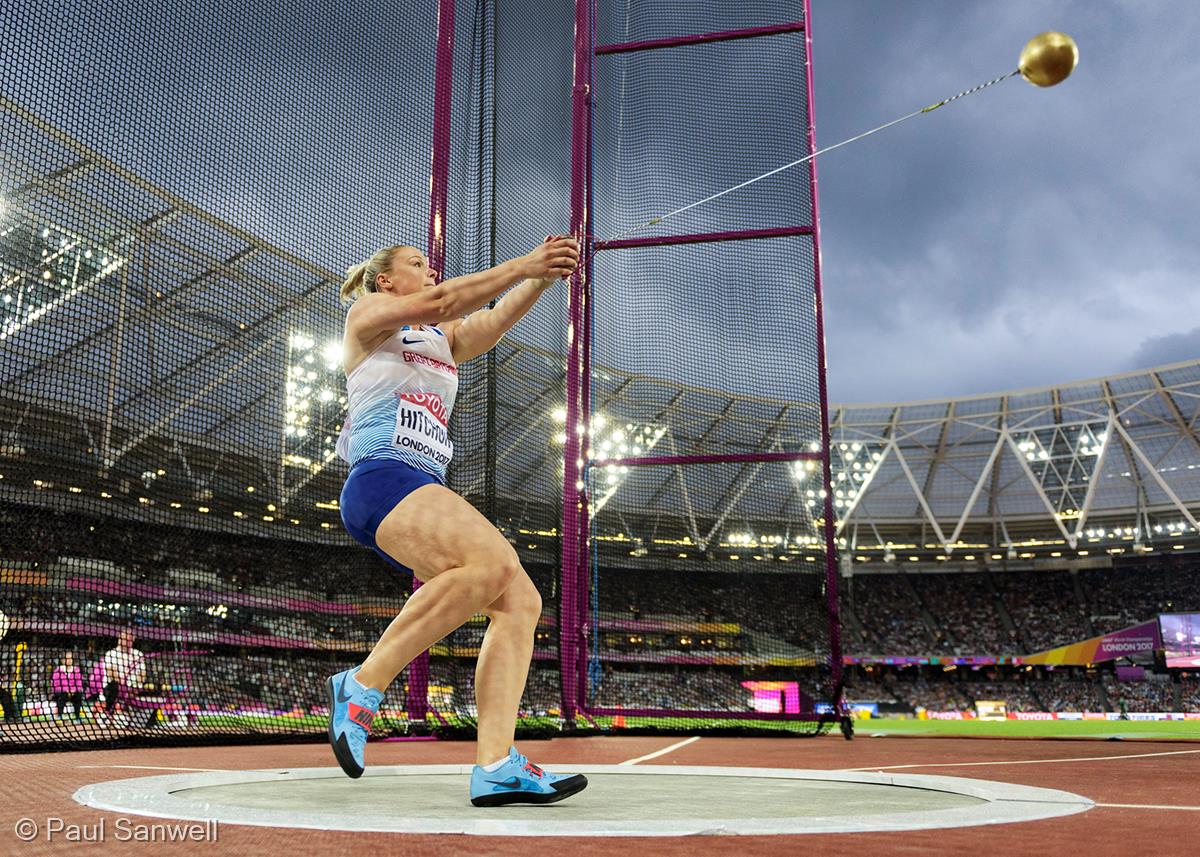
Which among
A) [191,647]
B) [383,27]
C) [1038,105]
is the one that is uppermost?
[1038,105]

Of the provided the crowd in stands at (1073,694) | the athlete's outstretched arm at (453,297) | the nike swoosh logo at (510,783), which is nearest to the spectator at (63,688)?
the athlete's outstretched arm at (453,297)

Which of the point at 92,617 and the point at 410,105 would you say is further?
the point at 92,617

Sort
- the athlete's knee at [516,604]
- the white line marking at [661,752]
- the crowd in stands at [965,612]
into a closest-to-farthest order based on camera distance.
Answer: the athlete's knee at [516,604], the white line marking at [661,752], the crowd in stands at [965,612]

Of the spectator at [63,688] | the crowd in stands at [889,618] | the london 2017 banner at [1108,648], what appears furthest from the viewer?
the crowd in stands at [889,618]

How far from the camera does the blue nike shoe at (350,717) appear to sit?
2.16 meters

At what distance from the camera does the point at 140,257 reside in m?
5.35

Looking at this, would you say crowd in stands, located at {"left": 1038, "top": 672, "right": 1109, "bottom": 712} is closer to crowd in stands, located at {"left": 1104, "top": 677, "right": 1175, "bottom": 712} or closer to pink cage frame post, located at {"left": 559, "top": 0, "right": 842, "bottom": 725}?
crowd in stands, located at {"left": 1104, "top": 677, "right": 1175, "bottom": 712}

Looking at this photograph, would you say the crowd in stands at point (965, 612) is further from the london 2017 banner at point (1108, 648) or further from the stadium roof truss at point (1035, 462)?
the stadium roof truss at point (1035, 462)

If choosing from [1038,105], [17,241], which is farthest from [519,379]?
[1038,105]

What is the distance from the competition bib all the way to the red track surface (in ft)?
3.70

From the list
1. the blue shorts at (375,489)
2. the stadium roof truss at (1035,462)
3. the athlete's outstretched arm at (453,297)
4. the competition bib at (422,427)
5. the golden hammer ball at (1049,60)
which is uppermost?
the stadium roof truss at (1035,462)

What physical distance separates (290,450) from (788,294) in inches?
188

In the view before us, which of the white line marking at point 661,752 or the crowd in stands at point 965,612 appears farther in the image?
the crowd in stands at point 965,612

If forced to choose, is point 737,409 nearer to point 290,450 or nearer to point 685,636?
point 685,636
